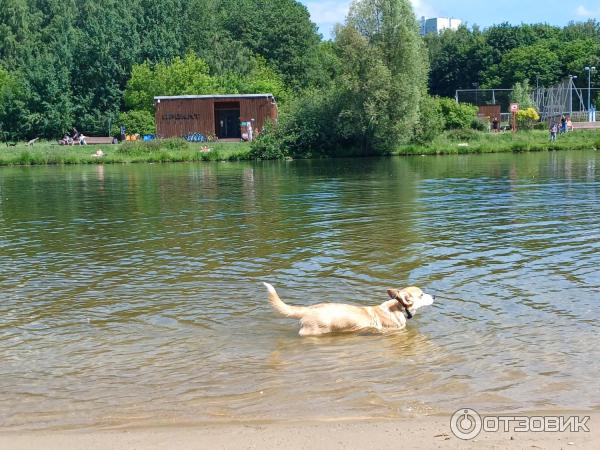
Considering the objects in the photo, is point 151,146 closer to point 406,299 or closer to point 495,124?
point 495,124

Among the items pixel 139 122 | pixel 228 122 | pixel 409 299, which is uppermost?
pixel 139 122

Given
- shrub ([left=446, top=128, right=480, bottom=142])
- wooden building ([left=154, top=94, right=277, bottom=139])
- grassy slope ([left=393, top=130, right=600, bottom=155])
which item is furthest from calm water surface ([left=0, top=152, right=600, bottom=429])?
wooden building ([left=154, top=94, right=277, bottom=139])

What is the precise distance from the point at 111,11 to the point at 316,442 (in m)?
91.5

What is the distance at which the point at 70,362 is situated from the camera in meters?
8.01

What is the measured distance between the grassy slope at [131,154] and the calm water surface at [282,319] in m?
37.4

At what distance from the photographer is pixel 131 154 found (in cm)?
6088

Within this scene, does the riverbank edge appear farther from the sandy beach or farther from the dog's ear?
the sandy beach

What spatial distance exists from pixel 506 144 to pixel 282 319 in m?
53.0

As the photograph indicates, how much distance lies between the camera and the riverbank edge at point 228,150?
191ft

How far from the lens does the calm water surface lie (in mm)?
6758

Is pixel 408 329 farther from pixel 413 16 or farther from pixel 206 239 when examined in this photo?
pixel 413 16

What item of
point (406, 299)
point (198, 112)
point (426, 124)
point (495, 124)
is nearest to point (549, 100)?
point (495, 124)

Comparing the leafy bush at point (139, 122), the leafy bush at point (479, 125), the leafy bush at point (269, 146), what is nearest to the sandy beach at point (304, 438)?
the leafy bush at point (269, 146)

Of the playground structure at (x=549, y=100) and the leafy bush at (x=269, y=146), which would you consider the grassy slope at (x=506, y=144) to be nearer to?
the playground structure at (x=549, y=100)
